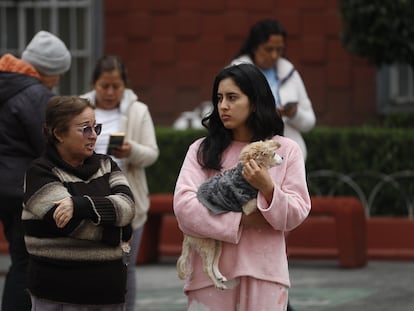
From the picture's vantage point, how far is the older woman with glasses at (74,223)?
18.7ft

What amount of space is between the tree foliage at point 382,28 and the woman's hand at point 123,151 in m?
5.39

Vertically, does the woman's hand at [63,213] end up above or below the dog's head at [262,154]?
below

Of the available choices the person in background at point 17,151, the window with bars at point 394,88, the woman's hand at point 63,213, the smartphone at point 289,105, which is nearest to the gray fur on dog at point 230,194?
the woman's hand at point 63,213

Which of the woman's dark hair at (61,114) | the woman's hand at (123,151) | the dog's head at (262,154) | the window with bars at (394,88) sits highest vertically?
the woman's dark hair at (61,114)

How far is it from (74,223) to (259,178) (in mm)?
839

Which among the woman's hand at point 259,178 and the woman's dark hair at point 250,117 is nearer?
the woman's hand at point 259,178

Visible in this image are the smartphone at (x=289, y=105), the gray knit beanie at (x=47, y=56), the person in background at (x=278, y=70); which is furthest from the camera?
the person in background at (x=278, y=70)

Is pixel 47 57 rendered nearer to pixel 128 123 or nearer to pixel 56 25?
pixel 128 123

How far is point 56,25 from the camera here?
14.7 meters

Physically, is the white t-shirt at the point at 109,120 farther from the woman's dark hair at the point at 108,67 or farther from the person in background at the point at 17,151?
the person in background at the point at 17,151

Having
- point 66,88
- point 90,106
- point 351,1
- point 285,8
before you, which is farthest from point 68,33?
point 90,106

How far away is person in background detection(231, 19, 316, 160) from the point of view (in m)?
8.37

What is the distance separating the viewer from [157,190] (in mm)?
12703

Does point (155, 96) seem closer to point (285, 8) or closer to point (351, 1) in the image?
point (285, 8)
